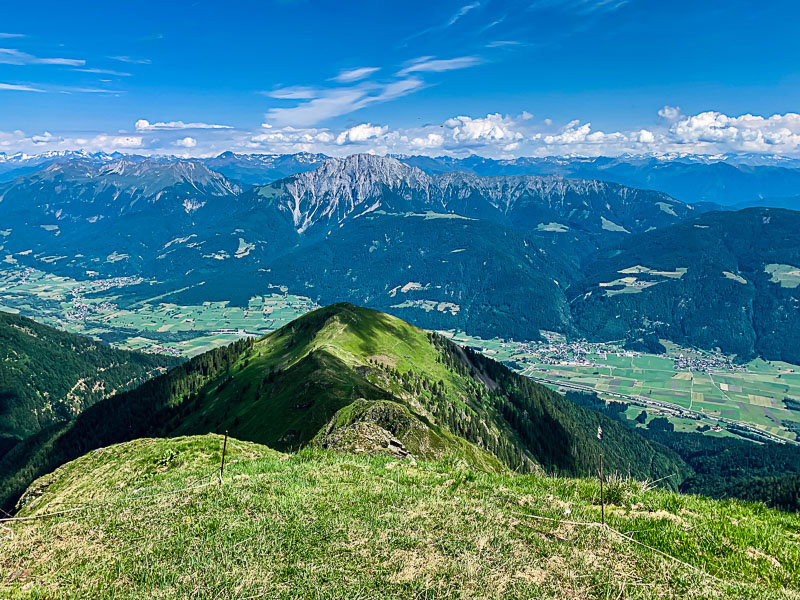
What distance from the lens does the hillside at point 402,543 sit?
12352 mm

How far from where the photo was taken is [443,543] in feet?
47.6

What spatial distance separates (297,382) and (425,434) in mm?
65102

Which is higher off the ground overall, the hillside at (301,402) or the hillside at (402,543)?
the hillside at (402,543)

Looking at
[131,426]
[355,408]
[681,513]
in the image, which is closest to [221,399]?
[131,426]

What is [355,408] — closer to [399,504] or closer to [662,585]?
[399,504]

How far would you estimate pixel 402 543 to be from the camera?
572 inches

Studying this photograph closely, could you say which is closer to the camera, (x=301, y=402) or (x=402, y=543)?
(x=402, y=543)

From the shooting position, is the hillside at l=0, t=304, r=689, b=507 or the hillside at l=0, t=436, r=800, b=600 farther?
the hillside at l=0, t=304, r=689, b=507

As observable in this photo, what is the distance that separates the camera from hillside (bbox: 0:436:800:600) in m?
12.4

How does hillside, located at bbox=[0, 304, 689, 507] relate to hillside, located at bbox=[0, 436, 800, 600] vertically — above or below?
below

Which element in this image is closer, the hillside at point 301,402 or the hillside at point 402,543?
the hillside at point 402,543

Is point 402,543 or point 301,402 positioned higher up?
point 402,543

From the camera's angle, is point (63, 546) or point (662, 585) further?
point (63, 546)

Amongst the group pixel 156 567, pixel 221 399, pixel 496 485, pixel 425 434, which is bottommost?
pixel 221 399
